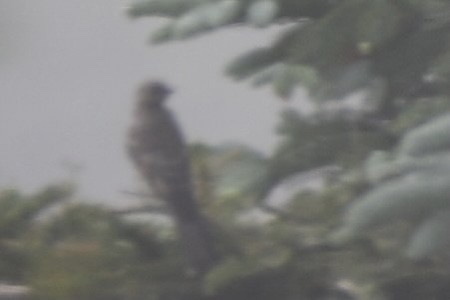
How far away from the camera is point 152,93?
2111mm

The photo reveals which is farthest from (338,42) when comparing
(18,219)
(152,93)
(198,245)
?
(152,93)

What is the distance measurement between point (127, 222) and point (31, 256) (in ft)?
0.50

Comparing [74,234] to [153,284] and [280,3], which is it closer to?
[153,284]

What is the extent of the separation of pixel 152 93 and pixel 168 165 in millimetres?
499

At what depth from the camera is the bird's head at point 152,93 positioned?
2.04 metres

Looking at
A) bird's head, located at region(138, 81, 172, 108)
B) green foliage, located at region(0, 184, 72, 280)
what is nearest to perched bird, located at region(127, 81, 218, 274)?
bird's head, located at region(138, 81, 172, 108)

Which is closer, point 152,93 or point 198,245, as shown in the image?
point 198,245

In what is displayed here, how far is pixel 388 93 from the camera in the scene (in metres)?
1.21

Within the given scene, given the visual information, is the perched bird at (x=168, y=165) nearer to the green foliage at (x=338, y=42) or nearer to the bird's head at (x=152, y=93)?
the bird's head at (x=152, y=93)

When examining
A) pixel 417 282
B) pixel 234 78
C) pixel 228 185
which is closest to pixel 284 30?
pixel 234 78

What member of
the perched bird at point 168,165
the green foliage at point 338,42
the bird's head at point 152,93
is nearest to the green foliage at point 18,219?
the perched bird at point 168,165

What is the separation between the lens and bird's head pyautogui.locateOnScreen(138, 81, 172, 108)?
204cm

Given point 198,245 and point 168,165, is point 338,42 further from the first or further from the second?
point 168,165

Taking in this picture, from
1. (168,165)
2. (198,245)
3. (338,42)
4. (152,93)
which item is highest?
(152,93)
